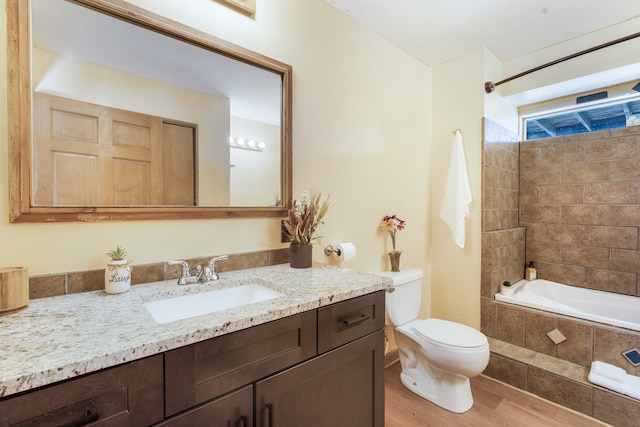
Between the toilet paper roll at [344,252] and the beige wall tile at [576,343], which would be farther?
the beige wall tile at [576,343]

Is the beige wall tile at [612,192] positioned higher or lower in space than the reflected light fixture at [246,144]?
lower

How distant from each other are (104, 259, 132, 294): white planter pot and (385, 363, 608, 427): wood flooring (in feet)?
5.31

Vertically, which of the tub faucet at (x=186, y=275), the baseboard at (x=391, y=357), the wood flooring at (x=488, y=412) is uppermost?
the tub faucet at (x=186, y=275)

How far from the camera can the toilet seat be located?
5.78ft

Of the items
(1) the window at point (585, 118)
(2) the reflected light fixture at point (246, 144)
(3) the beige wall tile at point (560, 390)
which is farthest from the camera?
(1) the window at point (585, 118)

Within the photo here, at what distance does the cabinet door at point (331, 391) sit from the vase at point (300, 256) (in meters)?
0.48

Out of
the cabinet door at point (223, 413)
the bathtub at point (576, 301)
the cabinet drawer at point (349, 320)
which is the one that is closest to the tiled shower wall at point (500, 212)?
the bathtub at point (576, 301)

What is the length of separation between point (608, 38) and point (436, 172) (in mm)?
1497

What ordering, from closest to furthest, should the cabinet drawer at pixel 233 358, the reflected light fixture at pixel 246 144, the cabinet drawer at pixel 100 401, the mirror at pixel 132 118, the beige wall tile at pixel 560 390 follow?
the cabinet drawer at pixel 100 401, the cabinet drawer at pixel 233 358, the mirror at pixel 132 118, the reflected light fixture at pixel 246 144, the beige wall tile at pixel 560 390

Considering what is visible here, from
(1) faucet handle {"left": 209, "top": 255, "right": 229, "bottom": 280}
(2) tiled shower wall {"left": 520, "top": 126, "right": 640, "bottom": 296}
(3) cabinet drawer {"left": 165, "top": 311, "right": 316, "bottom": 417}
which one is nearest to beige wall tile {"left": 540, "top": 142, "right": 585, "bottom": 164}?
(2) tiled shower wall {"left": 520, "top": 126, "right": 640, "bottom": 296}

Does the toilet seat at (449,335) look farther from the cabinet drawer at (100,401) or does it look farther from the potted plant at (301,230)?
the cabinet drawer at (100,401)

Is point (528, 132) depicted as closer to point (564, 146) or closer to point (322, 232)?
point (564, 146)

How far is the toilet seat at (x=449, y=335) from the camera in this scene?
5.78 ft

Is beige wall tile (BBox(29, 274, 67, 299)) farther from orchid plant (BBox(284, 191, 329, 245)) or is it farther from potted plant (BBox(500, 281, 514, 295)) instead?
potted plant (BBox(500, 281, 514, 295))
